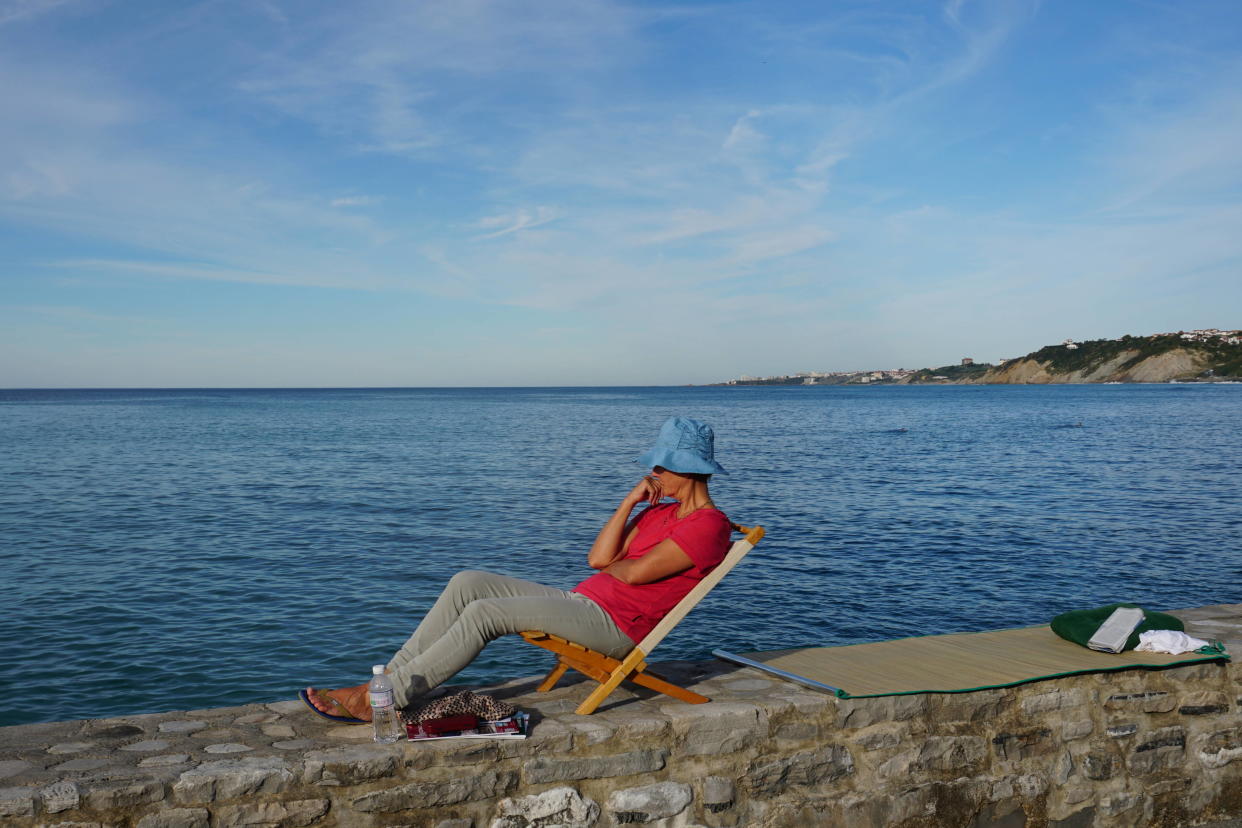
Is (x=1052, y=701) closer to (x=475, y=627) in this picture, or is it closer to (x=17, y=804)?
(x=475, y=627)

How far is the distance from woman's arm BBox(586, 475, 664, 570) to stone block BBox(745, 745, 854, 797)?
1285 mm

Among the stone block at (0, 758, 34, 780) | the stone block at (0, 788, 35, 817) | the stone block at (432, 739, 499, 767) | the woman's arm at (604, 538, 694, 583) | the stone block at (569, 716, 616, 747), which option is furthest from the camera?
the woman's arm at (604, 538, 694, 583)

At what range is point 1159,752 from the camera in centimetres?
497

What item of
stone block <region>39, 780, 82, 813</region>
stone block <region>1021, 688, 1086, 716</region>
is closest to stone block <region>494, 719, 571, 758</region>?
stone block <region>39, 780, 82, 813</region>

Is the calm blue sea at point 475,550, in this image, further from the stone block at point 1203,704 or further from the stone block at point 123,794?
the stone block at point 1203,704

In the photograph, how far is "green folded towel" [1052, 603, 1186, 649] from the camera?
5.19m

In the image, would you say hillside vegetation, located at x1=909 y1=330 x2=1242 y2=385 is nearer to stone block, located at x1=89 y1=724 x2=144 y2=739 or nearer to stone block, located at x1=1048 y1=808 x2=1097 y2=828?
stone block, located at x1=1048 y1=808 x2=1097 y2=828

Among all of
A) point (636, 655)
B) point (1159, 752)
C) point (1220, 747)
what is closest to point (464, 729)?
point (636, 655)

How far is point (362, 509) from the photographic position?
21.4 meters

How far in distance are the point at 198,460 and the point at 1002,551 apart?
98.1ft

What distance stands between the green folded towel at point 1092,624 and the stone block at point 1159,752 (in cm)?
48

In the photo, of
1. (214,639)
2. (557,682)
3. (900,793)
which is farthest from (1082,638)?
(214,639)

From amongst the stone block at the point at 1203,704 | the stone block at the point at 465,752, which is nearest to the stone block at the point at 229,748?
the stone block at the point at 465,752

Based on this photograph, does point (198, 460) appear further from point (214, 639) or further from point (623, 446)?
point (214, 639)
